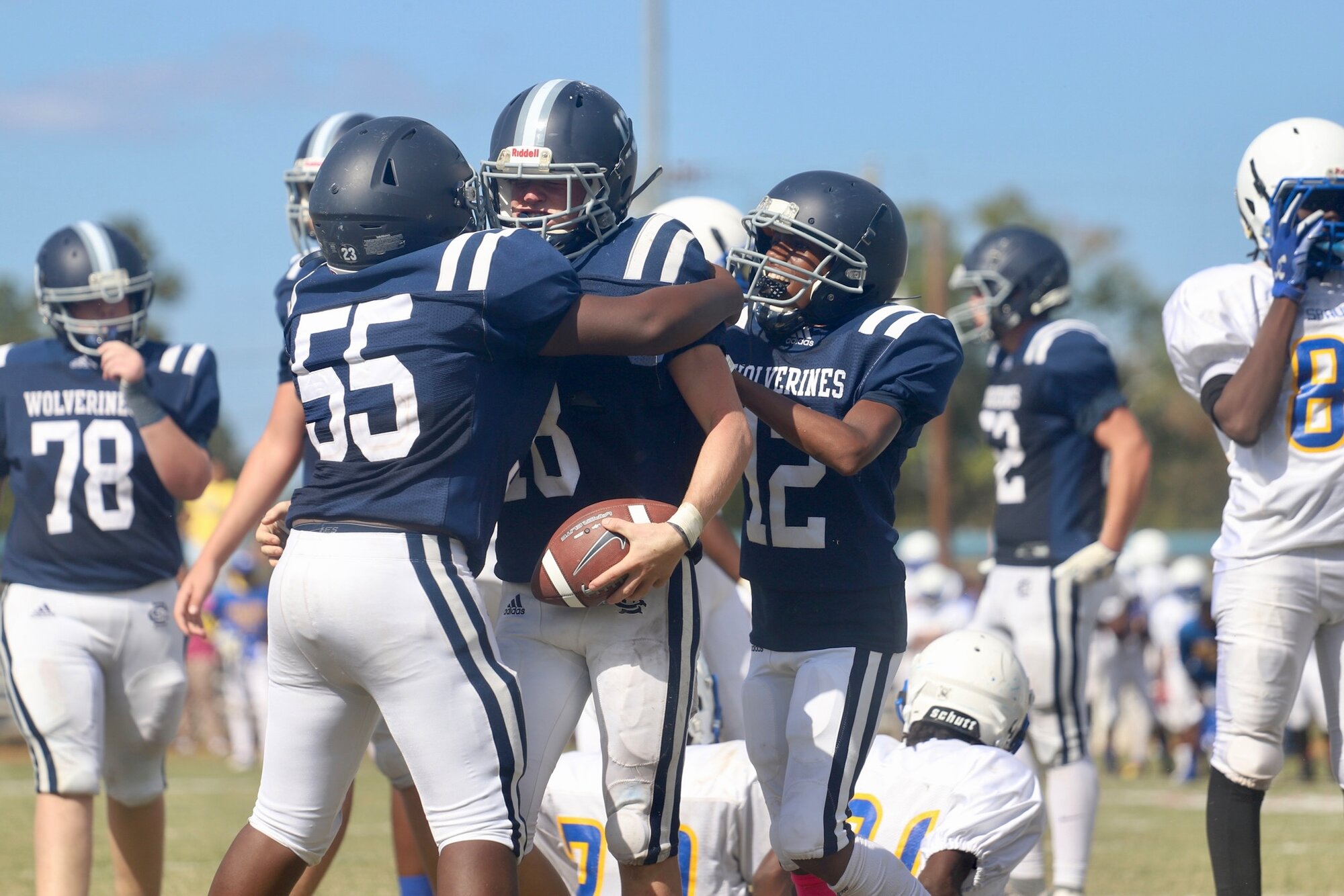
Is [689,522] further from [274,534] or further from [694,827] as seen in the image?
[694,827]

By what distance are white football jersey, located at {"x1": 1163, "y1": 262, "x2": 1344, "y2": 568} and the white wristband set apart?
1.98m

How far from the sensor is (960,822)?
416cm

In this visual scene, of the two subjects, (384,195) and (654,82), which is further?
(654,82)

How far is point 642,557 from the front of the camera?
331 centimetres

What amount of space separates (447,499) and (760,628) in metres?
1.26

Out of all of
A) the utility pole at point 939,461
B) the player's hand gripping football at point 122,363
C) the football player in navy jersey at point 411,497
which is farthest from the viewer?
the utility pole at point 939,461

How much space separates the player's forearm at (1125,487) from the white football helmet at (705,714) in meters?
1.70

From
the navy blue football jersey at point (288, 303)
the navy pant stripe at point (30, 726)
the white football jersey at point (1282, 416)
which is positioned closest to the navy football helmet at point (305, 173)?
the navy blue football jersey at point (288, 303)

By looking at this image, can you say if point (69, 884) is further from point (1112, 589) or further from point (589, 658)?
point (1112, 589)

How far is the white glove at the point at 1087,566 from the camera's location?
5977 mm

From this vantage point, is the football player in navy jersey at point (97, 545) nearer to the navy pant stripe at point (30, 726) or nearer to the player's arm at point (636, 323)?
the navy pant stripe at point (30, 726)

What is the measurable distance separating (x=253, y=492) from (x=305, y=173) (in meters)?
1.28

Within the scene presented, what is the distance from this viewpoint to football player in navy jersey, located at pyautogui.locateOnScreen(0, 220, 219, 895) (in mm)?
4898

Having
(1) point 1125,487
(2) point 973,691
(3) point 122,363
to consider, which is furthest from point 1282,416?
(3) point 122,363
